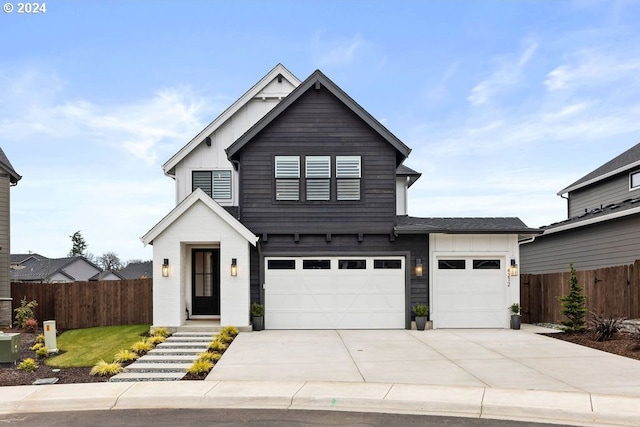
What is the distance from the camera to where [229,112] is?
769 inches

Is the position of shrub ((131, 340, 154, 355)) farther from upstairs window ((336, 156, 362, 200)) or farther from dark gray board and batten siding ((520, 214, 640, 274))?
dark gray board and batten siding ((520, 214, 640, 274))

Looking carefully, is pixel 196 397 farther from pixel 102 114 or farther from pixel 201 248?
pixel 102 114

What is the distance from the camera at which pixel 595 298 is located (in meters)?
15.8

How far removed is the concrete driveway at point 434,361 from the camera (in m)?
9.16

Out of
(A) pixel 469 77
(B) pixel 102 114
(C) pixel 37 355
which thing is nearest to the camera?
(C) pixel 37 355

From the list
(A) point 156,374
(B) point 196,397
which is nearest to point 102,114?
(A) point 156,374

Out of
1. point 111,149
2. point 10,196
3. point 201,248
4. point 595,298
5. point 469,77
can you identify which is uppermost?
point 469,77

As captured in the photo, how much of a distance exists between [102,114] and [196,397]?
1818cm

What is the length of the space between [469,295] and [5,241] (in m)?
16.7

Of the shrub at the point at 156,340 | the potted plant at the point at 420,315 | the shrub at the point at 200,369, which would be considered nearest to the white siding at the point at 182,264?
the shrub at the point at 156,340

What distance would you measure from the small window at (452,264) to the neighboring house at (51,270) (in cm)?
4233

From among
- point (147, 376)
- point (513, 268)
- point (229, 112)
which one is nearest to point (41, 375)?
point (147, 376)

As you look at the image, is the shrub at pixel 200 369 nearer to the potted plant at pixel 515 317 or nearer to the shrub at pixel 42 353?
the shrub at pixel 42 353

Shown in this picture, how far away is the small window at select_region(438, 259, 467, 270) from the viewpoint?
16562mm
